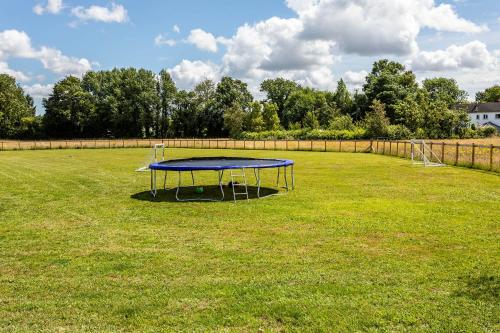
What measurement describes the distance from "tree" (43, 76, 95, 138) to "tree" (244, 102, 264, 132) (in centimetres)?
2753

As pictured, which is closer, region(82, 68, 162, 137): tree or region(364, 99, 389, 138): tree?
region(364, 99, 389, 138): tree

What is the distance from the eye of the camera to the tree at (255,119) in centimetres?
8119

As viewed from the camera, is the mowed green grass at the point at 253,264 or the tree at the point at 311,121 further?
the tree at the point at 311,121

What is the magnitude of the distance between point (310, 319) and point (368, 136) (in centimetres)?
5552

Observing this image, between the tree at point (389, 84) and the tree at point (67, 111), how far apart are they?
49.2m

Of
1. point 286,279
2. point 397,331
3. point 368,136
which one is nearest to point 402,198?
point 286,279

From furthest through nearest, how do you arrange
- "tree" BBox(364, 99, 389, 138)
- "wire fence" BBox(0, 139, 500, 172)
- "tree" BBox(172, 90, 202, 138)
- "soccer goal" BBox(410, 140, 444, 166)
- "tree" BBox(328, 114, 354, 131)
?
"tree" BBox(172, 90, 202, 138)
"tree" BBox(328, 114, 354, 131)
"tree" BBox(364, 99, 389, 138)
"soccer goal" BBox(410, 140, 444, 166)
"wire fence" BBox(0, 139, 500, 172)

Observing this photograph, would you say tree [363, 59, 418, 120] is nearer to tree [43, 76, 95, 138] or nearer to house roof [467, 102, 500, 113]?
house roof [467, 102, 500, 113]

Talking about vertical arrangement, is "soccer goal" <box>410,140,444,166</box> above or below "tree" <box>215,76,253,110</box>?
below

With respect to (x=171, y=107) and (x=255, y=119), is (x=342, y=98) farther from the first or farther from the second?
(x=171, y=107)

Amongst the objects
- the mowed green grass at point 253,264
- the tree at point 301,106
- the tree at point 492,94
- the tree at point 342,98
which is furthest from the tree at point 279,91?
the mowed green grass at point 253,264

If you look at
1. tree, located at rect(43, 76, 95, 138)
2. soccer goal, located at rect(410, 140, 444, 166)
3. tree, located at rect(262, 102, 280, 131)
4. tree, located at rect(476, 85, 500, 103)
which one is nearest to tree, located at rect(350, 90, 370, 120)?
tree, located at rect(262, 102, 280, 131)

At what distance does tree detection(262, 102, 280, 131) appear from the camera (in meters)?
83.6

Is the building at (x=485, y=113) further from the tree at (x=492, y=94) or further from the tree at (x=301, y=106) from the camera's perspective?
the tree at (x=301, y=106)
